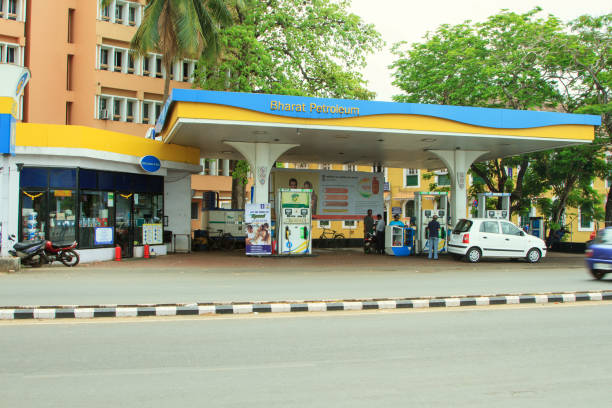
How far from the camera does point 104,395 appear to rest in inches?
195

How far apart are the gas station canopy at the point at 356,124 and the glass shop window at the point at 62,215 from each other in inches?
163

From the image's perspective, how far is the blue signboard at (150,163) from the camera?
2052 centimetres

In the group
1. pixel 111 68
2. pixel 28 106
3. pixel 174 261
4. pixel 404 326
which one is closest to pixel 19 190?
pixel 174 261

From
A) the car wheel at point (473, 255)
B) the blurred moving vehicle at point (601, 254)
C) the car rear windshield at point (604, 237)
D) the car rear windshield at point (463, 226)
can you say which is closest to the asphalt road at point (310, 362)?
the blurred moving vehicle at point (601, 254)

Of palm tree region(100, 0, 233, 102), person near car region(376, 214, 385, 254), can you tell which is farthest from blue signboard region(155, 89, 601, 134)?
palm tree region(100, 0, 233, 102)

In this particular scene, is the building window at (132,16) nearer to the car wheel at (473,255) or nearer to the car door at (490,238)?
the car door at (490,238)

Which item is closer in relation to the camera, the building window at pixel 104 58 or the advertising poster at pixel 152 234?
the advertising poster at pixel 152 234

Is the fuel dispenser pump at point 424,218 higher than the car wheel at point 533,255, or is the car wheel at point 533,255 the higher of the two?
the fuel dispenser pump at point 424,218

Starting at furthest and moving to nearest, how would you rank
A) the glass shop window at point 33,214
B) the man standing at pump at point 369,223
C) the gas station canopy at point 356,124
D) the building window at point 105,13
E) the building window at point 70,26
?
the building window at point 105,13 → the building window at point 70,26 → the man standing at pump at point 369,223 → the glass shop window at point 33,214 → the gas station canopy at point 356,124

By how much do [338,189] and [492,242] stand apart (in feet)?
31.1

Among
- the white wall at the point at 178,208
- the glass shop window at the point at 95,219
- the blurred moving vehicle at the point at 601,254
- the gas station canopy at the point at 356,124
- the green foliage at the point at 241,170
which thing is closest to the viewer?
the blurred moving vehicle at the point at 601,254

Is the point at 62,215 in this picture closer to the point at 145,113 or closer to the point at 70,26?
the point at 145,113

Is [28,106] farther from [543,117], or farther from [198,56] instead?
[543,117]

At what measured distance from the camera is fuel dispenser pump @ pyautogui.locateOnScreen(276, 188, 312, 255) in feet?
69.7
